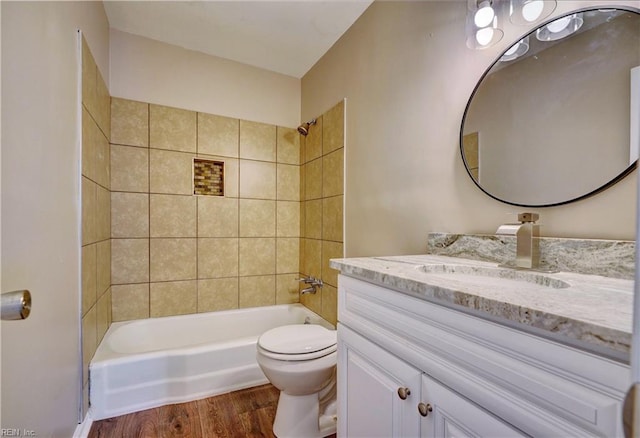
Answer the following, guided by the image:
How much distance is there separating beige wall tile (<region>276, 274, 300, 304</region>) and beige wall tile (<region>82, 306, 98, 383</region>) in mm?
1307

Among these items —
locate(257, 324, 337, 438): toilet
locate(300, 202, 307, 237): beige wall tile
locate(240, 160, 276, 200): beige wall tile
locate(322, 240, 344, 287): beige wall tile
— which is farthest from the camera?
locate(300, 202, 307, 237): beige wall tile

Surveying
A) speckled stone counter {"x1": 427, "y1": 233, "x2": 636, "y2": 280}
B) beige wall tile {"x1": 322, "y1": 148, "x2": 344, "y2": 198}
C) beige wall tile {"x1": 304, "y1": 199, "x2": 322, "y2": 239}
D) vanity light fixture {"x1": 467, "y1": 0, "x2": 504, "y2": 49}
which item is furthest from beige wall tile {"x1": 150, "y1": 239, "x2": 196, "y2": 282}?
vanity light fixture {"x1": 467, "y1": 0, "x2": 504, "y2": 49}

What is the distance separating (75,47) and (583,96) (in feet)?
6.72

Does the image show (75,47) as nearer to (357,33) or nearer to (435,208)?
(357,33)

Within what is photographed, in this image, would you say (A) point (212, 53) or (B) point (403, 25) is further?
(A) point (212, 53)

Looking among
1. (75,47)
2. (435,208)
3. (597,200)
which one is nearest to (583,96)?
(597,200)

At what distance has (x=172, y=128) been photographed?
7.22 ft

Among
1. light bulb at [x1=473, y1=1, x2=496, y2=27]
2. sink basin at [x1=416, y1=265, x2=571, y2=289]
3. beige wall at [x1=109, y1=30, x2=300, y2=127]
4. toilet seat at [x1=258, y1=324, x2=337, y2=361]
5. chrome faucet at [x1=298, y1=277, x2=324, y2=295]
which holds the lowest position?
toilet seat at [x1=258, y1=324, x2=337, y2=361]

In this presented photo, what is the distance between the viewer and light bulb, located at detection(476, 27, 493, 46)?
42.5 inches

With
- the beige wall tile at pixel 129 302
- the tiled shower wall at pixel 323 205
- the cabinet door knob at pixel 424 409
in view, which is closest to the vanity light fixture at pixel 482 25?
the tiled shower wall at pixel 323 205

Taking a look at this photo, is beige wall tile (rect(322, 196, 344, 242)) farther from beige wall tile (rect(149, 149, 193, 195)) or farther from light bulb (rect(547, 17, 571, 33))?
light bulb (rect(547, 17, 571, 33))

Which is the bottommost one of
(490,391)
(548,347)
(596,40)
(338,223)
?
(490,391)

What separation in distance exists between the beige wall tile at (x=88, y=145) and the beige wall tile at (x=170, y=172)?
0.49 meters

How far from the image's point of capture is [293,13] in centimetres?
184
